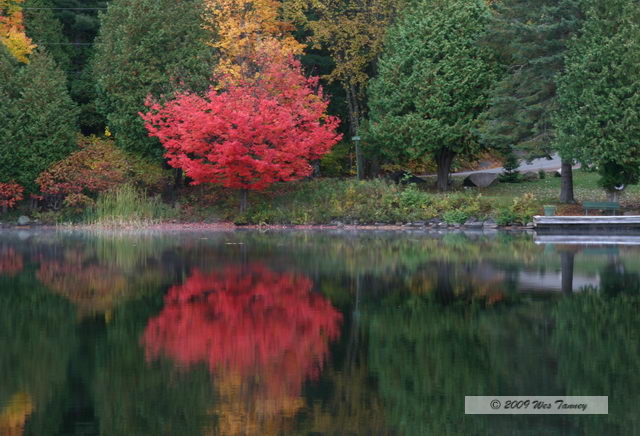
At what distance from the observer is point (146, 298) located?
16.3m

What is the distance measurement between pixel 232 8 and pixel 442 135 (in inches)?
398

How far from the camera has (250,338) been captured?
495 inches

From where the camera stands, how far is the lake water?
887 cm

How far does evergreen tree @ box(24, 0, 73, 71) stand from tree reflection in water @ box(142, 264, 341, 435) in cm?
2736

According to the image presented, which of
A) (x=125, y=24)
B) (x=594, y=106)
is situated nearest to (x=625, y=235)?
(x=594, y=106)

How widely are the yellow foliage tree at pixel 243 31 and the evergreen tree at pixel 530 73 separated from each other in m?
8.14

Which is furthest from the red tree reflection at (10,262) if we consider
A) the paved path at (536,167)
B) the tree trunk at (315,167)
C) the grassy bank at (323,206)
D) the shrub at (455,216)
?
the paved path at (536,167)

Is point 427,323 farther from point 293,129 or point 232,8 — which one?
point 232,8

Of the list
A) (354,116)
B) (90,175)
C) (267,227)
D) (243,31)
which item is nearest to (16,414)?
(267,227)

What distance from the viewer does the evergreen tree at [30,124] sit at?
36.2 m

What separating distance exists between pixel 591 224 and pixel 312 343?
2137 cm

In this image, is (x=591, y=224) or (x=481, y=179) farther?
(x=481, y=179)

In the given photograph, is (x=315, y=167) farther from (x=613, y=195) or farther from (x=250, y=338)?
(x=250, y=338)

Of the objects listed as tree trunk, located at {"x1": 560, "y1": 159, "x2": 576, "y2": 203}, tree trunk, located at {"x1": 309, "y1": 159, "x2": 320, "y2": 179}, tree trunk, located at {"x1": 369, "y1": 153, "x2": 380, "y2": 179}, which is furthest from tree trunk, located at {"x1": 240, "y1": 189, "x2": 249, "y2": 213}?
tree trunk, located at {"x1": 560, "y1": 159, "x2": 576, "y2": 203}
